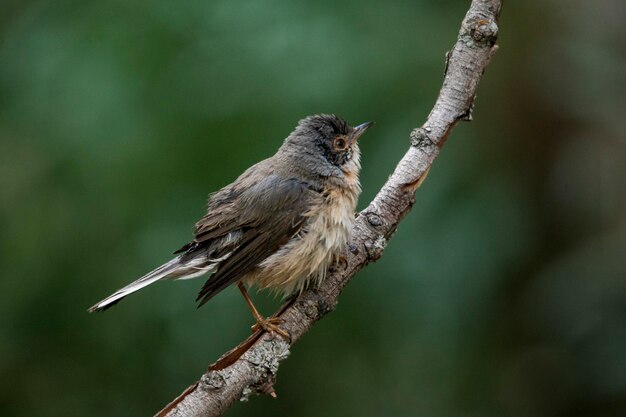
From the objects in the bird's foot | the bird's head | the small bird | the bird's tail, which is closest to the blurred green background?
the bird's head

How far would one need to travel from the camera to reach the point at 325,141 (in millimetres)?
5145

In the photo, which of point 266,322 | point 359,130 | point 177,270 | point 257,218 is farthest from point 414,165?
Result: point 177,270

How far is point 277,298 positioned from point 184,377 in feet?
2.52

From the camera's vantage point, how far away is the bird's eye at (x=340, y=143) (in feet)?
16.9

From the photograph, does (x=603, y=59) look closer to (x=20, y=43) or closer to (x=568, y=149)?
(x=568, y=149)

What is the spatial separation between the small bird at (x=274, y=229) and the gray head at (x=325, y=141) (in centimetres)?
4

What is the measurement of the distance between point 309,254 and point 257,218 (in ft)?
1.13

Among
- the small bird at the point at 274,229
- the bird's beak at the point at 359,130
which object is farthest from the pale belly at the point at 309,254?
the bird's beak at the point at 359,130

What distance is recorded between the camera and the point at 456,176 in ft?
17.8

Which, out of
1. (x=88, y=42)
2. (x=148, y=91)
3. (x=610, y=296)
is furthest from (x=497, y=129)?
(x=88, y=42)

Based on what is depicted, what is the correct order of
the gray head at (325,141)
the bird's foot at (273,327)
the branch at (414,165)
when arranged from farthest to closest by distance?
the gray head at (325,141)
the branch at (414,165)
the bird's foot at (273,327)

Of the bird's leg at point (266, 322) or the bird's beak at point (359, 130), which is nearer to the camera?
the bird's leg at point (266, 322)

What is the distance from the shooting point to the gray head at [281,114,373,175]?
5.09m

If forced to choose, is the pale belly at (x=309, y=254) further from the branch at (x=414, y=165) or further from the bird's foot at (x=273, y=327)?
the bird's foot at (x=273, y=327)
